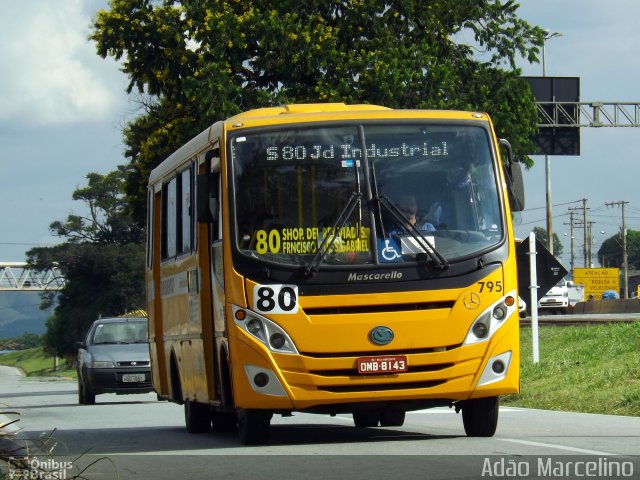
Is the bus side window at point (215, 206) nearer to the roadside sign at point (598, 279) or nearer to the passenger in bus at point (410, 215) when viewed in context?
the passenger in bus at point (410, 215)

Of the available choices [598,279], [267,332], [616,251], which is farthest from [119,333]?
[616,251]

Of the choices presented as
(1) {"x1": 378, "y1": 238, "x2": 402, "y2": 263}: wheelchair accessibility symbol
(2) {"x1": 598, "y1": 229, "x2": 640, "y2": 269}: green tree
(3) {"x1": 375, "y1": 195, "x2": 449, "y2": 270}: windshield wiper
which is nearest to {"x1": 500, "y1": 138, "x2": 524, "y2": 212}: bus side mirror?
(3) {"x1": 375, "y1": 195, "x2": 449, "y2": 270}: windshield wiper

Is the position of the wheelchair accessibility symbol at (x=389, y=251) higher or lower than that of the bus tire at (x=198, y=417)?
higher

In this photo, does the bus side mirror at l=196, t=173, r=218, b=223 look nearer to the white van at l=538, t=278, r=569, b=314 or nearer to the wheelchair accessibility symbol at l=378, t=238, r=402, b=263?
the wheelchair accessibility symbol at l=378, t=238, r=402, b=263

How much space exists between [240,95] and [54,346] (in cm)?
6984

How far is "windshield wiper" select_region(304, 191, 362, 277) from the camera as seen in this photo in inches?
510

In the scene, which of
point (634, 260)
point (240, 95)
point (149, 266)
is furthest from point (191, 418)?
point (634, 260)

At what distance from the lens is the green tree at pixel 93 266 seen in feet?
319

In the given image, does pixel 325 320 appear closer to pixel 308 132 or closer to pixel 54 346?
pixel 308 132

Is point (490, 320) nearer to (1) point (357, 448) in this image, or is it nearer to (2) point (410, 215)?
(2) point (410, 215)

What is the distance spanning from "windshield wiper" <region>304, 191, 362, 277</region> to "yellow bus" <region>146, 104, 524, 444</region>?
0.05ft

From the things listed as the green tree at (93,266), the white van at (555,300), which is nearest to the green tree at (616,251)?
the green tree at (93,266)

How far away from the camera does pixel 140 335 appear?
29.4 metres

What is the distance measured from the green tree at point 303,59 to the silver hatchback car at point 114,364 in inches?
277
